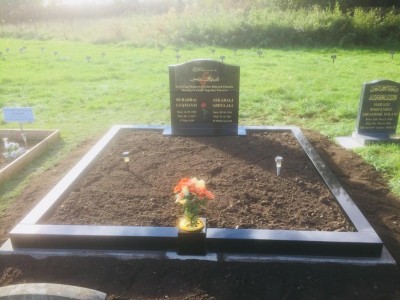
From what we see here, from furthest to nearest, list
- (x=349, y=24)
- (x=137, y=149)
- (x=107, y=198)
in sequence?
(x=349, y=24), (x=137, y=149), (x=107, y=198)

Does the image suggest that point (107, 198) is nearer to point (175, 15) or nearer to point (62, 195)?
point (62, 195)

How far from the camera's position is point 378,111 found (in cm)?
655

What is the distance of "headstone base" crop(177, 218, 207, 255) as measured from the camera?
3449 millimetres

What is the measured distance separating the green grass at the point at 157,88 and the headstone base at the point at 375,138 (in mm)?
202

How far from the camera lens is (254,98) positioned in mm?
9258

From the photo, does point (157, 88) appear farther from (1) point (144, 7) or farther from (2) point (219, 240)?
(1) point (144, 7)

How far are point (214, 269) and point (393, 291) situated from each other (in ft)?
5.13

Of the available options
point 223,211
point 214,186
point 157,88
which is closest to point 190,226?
A: point 223,211

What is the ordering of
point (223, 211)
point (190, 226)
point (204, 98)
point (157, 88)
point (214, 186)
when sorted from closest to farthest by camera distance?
point (190, 226) < point (223, 211) < point (214, 186) < point (204, 98) < point (157, 88)

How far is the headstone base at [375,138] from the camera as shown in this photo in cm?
644

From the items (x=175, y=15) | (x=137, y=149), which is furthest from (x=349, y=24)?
(x=137, y=149)

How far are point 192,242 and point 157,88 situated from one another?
7458 millimetres

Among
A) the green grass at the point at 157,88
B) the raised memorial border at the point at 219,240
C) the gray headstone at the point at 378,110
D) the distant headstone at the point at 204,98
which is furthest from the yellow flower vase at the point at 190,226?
the gray headstone at the point at 378,110

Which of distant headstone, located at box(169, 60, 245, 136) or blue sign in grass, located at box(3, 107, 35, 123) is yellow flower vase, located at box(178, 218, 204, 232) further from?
blue sign in grass, located at box(3, 107, 35, 123)
